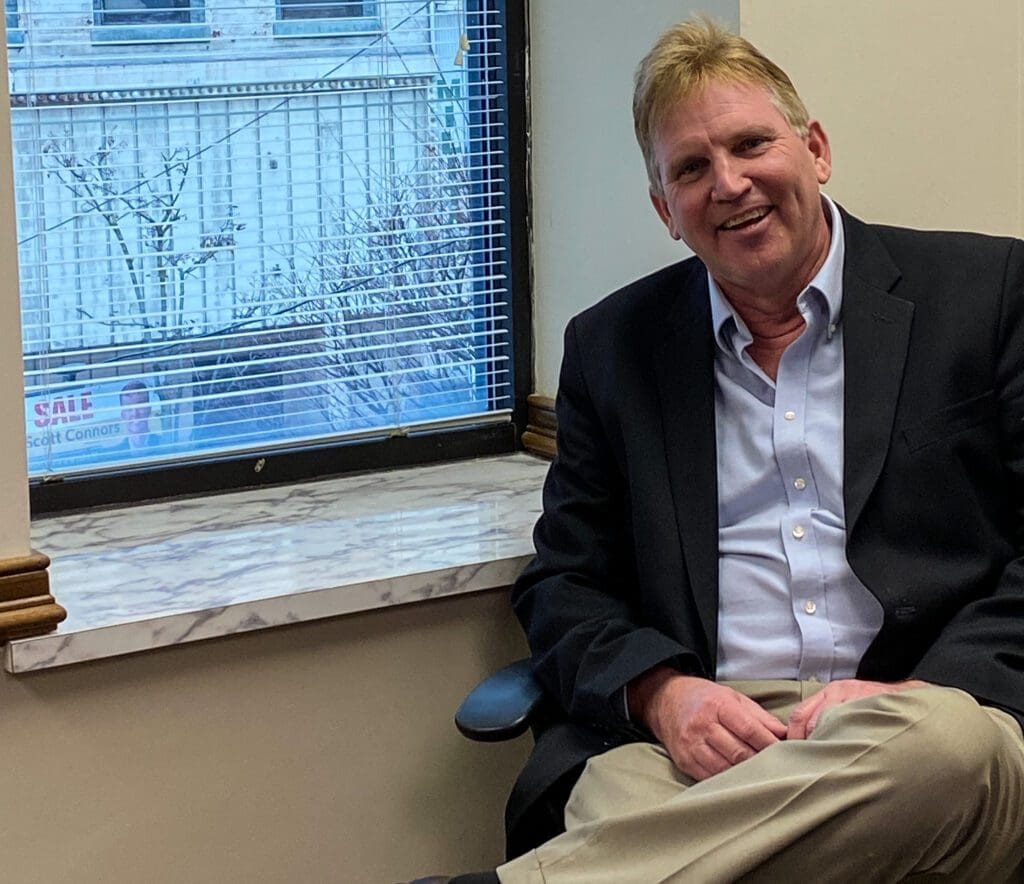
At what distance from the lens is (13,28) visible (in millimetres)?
2223

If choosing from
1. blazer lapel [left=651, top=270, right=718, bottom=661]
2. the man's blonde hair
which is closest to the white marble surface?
blazer lapel [left=651, top=270, right=718, bottom=661]

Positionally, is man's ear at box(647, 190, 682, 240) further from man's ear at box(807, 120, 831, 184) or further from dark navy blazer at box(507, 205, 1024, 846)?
man's ear at box(807, 120, 831, 184)

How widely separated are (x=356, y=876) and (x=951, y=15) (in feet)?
4.74

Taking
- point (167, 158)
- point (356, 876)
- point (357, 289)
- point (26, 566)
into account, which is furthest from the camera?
point (357, 289)

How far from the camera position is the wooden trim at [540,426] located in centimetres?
260

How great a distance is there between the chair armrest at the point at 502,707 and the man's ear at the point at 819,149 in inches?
27.3

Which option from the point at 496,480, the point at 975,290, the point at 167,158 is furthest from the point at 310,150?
the point at 975,290

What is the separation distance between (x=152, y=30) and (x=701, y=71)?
0.84 metres

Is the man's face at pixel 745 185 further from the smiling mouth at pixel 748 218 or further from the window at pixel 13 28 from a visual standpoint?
the window at pixel 13 28

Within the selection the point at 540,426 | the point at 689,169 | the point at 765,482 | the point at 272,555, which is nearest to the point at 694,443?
the point at 765,482

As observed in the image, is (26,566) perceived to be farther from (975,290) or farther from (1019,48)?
(1019,48)

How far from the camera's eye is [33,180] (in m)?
2.25

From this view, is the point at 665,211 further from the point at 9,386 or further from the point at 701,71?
the point at 9,386

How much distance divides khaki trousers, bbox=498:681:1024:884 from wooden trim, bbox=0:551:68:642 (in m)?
0.58
